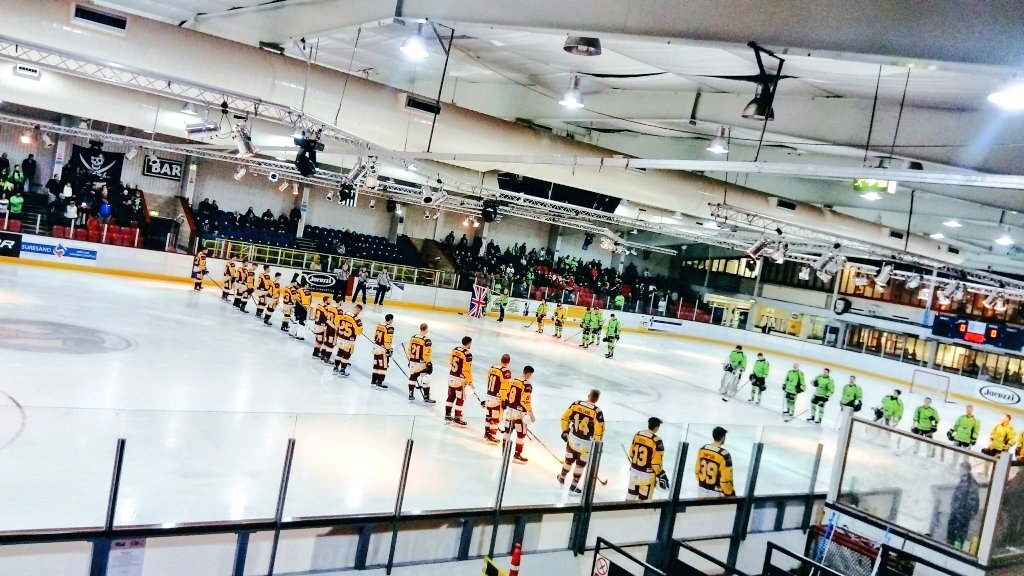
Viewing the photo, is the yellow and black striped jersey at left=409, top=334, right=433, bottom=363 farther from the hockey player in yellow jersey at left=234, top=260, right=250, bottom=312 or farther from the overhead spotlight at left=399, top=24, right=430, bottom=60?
the hockey player in yellow jersey at left=234, top=260, right=250, bottom=312

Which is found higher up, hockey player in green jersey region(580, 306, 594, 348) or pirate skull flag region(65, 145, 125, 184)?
pirate skull flag region(65, 145, 125, 184)

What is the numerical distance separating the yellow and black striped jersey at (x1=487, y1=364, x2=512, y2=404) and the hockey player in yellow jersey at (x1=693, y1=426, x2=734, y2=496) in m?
2.89

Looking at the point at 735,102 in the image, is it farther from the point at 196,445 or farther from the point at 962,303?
the point at 962,303

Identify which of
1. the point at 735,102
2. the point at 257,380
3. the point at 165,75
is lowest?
the point at 257,380

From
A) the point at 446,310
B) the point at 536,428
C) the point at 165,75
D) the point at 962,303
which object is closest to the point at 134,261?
the point at 446,310

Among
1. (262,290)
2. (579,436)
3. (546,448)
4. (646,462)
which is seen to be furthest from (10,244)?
(646,462)

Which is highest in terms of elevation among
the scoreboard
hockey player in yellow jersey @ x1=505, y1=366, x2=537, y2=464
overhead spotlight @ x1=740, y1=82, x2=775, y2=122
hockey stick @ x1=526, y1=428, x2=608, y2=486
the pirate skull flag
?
overhead spotlight @ x1=740, y1=82, x2=775, y2=122

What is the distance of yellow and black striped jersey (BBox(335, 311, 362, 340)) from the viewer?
13367 millimetres

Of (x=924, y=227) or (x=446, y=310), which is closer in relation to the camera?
(x=924, y=227)

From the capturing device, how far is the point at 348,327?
13.4 m

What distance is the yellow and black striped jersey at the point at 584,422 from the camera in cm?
825

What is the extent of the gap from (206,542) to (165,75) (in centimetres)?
567

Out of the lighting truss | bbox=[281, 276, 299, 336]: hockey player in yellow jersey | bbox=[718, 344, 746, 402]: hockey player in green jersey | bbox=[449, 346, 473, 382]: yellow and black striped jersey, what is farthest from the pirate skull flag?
bbox=[718, 344, 746, 402]: hockey player in green jersey

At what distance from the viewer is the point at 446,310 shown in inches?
1160
